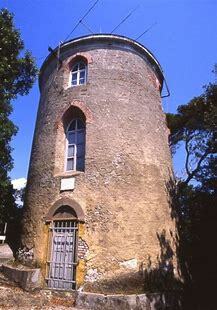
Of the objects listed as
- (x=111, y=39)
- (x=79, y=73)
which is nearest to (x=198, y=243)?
(x=79, y=73)

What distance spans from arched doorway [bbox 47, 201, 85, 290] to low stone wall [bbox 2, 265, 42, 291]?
1.26 ft

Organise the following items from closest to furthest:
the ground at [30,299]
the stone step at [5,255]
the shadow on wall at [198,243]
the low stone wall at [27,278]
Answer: the ground at [30,299] < the low stone wall at [27,278] < the shadow on wall at [198,243] < the stone step at [5,255]

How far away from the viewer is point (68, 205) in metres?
10.9

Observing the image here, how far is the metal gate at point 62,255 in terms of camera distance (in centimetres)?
1032

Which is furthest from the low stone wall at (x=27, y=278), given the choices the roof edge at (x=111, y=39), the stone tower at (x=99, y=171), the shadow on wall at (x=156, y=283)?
the roof edge at (x=111, y=39)

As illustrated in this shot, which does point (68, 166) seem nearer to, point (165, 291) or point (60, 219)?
point (60, 219)

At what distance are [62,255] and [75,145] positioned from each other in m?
4.29

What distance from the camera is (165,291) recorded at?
34.2 feet

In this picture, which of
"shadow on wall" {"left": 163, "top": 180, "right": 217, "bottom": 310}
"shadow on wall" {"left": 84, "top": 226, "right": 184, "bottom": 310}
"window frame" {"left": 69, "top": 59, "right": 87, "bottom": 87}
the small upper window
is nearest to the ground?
"shadow on wall" {"left": 84, "top": 226, "right": 184, "bottom": 310}

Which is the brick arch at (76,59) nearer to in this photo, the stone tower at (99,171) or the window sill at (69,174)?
the stone tower at (99,171)

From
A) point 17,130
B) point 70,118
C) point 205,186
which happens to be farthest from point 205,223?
point 17,130

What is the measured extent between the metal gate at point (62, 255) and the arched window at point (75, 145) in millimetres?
2316

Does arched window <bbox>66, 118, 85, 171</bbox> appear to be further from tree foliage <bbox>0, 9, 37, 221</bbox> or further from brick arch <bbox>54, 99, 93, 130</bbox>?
tree foliage <bbox>0, 9, 37, 221</bbox>

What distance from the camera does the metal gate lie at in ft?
33.9
